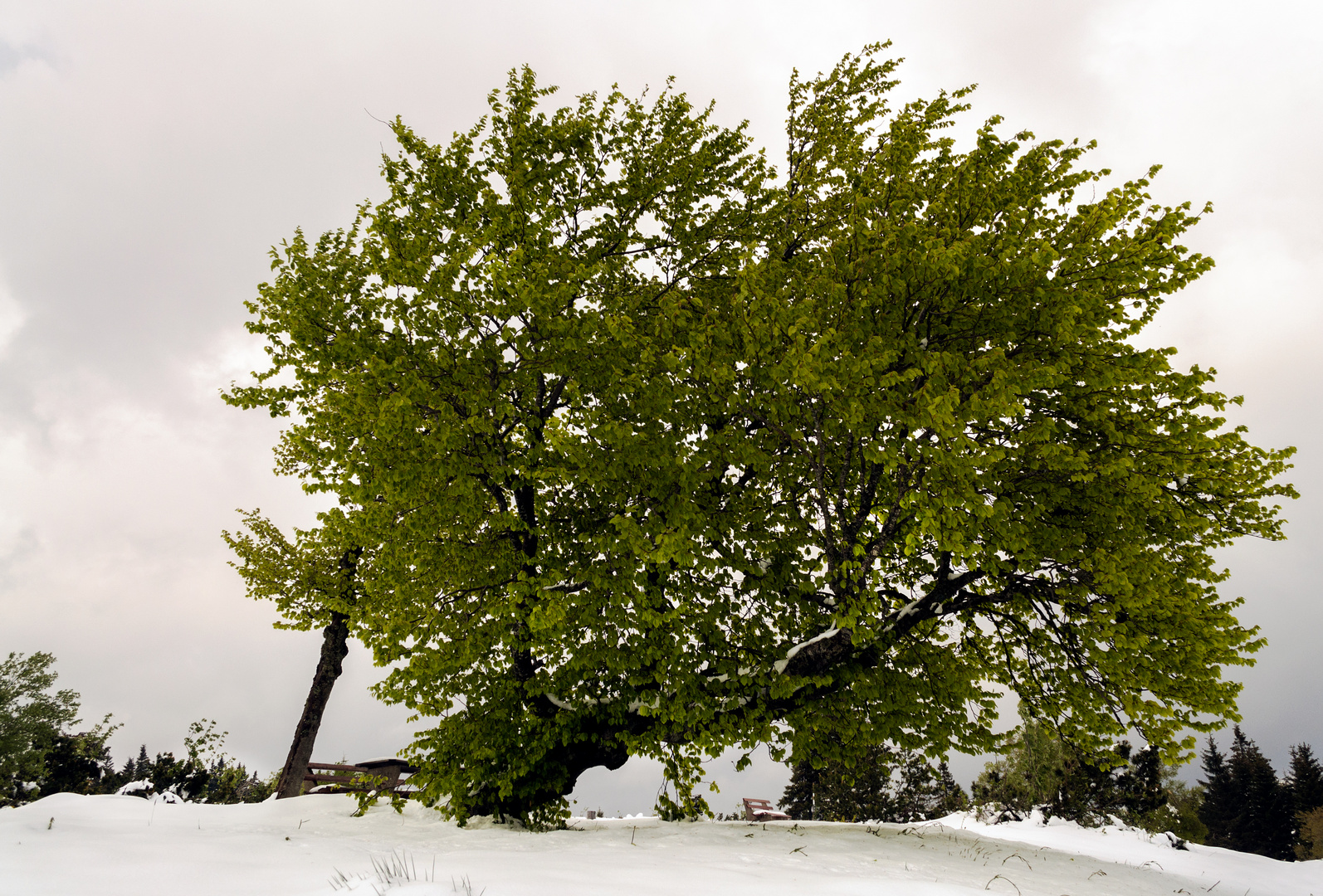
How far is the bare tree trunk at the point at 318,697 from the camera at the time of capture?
52.8 feet

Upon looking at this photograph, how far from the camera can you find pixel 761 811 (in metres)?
20.0

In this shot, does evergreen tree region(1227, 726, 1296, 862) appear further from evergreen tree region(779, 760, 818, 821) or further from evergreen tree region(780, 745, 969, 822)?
evergreen tree region(779, 760, 818, 821)

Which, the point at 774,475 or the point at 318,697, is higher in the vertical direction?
the point at 774,475

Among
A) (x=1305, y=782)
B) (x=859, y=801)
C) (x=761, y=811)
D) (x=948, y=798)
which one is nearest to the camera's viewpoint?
(x=761, y=811)

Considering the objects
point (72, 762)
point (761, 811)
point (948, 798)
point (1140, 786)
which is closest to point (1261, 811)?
point (948, 798)

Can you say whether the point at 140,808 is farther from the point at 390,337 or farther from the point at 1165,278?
the point at 1165,278

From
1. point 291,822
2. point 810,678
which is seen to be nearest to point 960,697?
point 810,678

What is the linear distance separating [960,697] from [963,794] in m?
29.4

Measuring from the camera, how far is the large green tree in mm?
9305

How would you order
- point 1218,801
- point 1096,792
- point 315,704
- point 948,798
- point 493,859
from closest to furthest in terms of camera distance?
point 493,859 → point 315,704 → point 1096,792 → point 948,798 → point 1218,801

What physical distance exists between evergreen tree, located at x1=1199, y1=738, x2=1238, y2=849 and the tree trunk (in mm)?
68566

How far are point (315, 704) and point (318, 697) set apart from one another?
192mm

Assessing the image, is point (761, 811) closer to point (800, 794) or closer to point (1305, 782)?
point (800, 794)

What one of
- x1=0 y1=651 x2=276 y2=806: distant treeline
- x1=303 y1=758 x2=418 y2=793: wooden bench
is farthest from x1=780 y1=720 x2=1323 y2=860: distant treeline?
x1=0 y1=651 x2=276 y2=806: distant treeline
